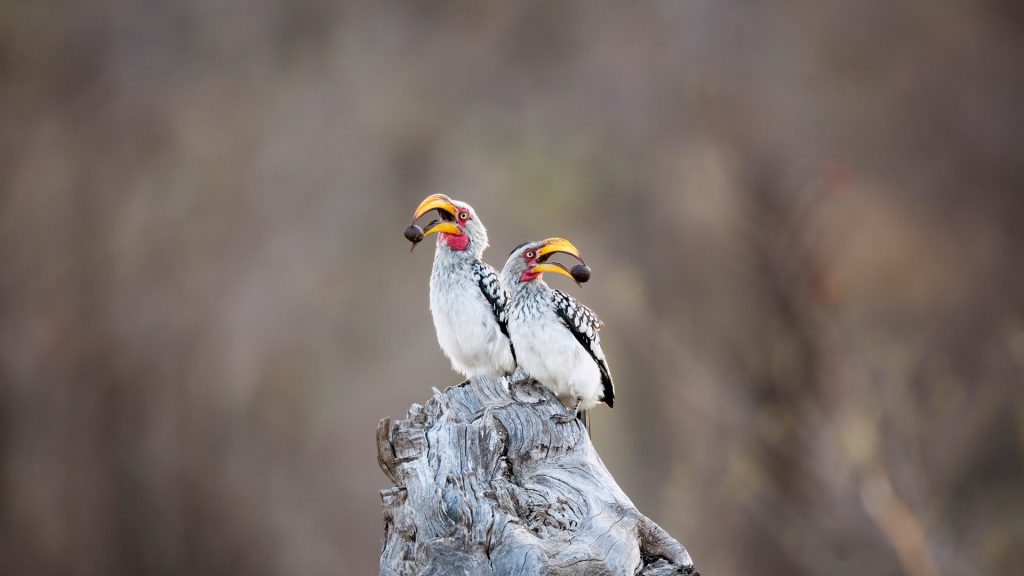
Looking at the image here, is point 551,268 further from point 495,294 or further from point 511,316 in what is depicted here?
point 495,294

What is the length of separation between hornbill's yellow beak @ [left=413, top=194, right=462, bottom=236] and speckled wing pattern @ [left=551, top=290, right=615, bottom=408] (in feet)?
1.96

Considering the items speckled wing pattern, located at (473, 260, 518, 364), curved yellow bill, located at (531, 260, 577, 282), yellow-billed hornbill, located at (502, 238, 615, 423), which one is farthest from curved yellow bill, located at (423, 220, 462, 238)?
curved yellow bill, located at (531, 260, 577, 282)

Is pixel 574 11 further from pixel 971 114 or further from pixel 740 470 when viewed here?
pixel 740 470

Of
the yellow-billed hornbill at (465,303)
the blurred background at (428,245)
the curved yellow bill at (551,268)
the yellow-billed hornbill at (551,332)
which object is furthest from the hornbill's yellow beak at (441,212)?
the blurred background at (428,245)

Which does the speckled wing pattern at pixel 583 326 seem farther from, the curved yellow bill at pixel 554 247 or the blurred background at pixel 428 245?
the blurred background at pixel 428 245

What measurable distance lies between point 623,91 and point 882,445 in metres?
6.71

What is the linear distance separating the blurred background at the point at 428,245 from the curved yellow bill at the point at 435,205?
6.42 metres

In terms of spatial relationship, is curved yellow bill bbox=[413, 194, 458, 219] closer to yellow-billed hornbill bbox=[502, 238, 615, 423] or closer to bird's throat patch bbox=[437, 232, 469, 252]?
bird's throat patch bbox=[437, 232, 469, 252]

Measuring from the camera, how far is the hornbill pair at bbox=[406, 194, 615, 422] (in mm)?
4707

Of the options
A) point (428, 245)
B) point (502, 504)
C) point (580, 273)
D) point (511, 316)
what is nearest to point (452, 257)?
point (511, 316)

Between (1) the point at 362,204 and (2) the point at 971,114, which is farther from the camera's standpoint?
(1) the point at 362,204

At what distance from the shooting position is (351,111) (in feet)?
47.0

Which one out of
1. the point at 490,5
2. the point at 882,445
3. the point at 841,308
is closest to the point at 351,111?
the point at 490,5

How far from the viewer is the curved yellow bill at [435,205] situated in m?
4.67
